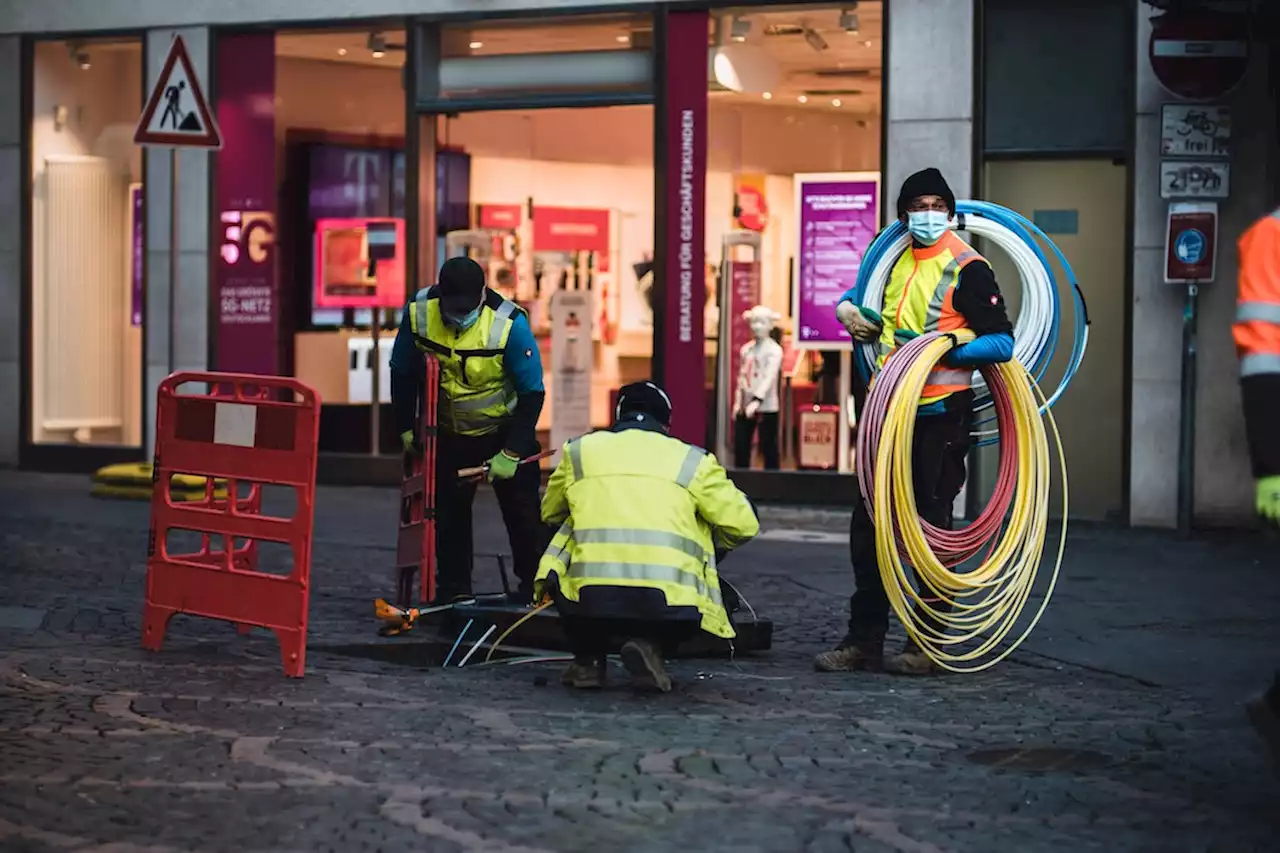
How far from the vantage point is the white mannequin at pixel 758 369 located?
15.6 metres

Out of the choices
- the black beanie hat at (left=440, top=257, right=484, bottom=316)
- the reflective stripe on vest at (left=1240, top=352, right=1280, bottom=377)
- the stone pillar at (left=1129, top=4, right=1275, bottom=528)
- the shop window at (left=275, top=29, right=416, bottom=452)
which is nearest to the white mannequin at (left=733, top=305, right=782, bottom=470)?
the stone pillar at (left=1129, top=4, right=1275, bottom=528)

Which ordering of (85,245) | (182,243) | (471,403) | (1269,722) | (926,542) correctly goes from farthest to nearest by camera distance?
(85,245) < (182,243) < (471,403) < (926,542) < (1269,722)

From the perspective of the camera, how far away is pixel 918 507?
868 centimetres

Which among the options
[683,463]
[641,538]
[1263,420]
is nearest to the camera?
[1263,420]

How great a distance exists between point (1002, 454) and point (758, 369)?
676 centimetres

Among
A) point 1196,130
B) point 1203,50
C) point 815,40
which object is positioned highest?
point 815,40

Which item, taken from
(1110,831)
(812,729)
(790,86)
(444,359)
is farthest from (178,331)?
(1110,831)

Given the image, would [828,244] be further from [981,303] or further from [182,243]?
[981,303]

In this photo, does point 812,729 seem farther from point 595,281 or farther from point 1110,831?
point 595,281

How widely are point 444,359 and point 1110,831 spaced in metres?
4.67

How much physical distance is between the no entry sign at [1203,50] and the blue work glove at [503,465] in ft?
21.4

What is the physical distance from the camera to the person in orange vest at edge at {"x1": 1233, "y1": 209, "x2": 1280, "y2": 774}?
5.54 meters

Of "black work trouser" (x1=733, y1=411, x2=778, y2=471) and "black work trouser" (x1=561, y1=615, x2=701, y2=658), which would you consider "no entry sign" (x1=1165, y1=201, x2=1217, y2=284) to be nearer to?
"black work trouser" (x1=733, y1=411, x2=778, y2=471)

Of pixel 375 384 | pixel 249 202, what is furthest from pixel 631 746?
pixel 249 202
